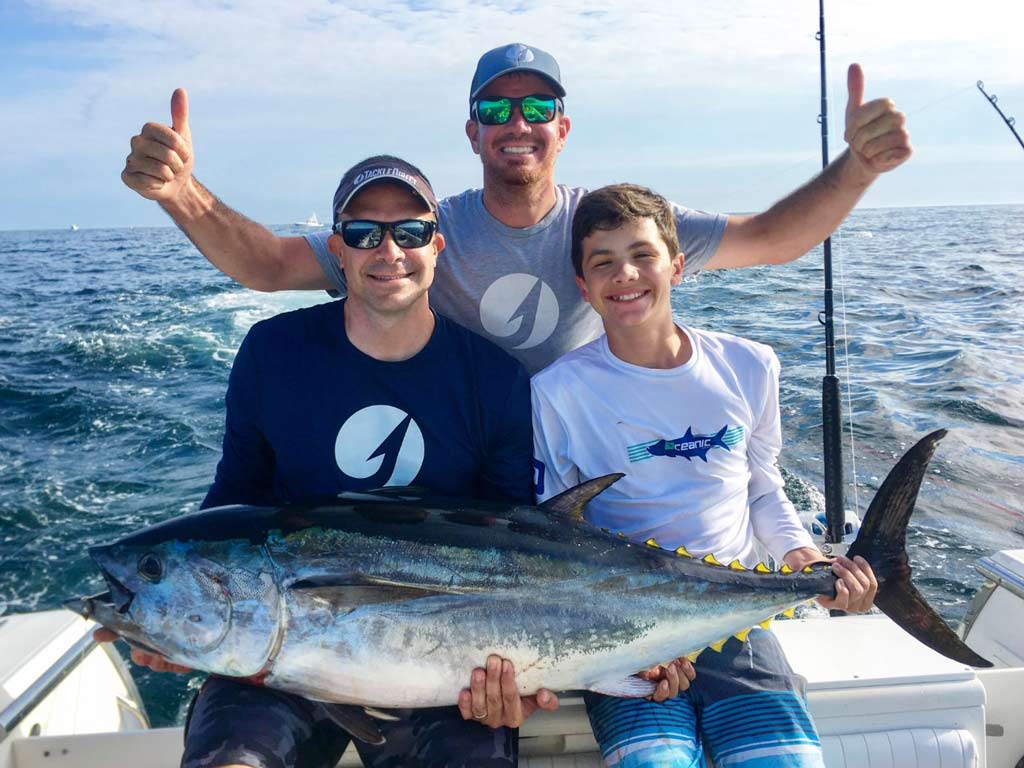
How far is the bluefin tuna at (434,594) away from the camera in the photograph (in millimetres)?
1838

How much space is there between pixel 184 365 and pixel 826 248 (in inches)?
342

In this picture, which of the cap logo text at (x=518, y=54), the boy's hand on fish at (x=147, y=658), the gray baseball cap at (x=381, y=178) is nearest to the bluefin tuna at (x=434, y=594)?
the boy's hand on fish at (x=147, y=658)

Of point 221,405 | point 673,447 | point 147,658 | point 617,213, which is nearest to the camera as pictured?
point 147,658

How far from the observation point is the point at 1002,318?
11.3m

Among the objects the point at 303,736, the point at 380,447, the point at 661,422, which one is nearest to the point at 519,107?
the point at 661,422

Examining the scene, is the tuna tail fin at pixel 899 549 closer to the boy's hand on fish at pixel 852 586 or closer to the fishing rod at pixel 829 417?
the boy's hand on fish at pixel 852 586

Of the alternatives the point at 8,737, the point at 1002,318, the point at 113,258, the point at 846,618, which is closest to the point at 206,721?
the point at 8,737

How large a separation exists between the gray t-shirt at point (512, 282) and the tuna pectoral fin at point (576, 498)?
93cm

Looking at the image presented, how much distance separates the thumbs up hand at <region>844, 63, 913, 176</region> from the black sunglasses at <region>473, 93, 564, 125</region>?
1.05m

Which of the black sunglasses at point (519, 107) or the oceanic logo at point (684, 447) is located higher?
the black sunglasses at point (519, 107)

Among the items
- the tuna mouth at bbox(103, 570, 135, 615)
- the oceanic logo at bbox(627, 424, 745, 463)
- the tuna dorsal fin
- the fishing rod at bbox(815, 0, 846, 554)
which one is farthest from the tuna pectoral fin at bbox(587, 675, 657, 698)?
the fishing rod at bbox(815, 0, 846, 554)

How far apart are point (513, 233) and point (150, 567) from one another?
5.68 feet

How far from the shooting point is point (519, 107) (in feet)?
9.58

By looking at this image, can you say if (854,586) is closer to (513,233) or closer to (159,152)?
(513,233)
